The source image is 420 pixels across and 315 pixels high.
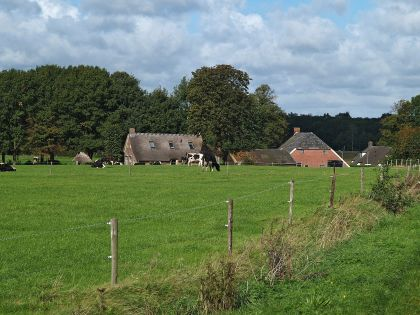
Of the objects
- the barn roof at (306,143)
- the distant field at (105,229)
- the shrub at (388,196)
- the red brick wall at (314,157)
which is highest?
the barn roof at (306,143)

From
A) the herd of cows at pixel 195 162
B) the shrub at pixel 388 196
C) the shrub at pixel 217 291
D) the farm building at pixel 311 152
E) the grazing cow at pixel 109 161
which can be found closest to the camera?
the shrub at pixel 217 291

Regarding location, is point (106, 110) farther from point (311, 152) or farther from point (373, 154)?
point (373, 154)

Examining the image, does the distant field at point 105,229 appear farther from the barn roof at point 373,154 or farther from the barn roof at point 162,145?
the barn roof at point 373,154

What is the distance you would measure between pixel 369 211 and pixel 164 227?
6.32 meters

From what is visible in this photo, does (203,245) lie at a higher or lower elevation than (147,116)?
lower

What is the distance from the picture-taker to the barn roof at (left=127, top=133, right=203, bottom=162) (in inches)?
3930

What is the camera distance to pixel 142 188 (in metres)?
35.6

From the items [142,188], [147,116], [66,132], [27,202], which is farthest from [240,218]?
[147,116]

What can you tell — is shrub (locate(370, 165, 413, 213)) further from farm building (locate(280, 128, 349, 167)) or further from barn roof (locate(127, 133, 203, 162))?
farm building (locate(280, 128, 349, 167))

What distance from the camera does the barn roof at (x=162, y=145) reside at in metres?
99.8

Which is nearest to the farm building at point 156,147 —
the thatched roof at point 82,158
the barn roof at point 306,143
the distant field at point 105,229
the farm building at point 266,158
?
the thatched roof at point 82,158

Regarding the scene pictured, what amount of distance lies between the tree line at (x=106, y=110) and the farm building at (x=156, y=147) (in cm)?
237

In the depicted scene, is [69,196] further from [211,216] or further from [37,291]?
[37,291]

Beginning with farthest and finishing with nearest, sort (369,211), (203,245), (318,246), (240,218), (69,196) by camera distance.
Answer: (69,196), (240,218), (369,211), (203,245), (318,246)
